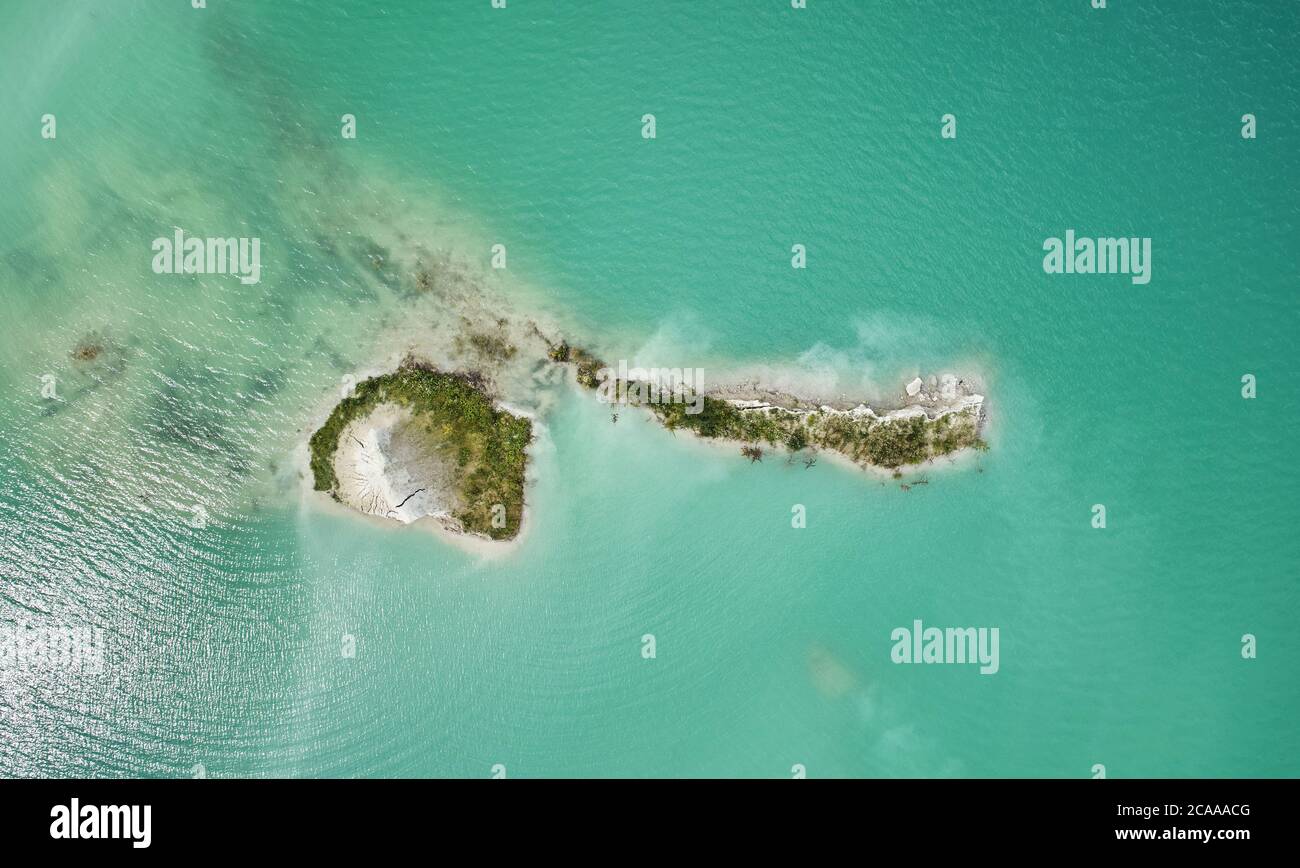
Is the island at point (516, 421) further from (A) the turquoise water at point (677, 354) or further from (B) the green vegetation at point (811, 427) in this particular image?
(A) the turquoise water at point (677, 354)

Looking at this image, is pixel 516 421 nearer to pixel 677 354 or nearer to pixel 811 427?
pixel 677 354

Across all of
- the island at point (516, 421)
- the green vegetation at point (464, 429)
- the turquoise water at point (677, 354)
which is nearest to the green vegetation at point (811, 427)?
the island at point (516, 421)

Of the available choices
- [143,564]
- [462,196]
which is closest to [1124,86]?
[462,196]

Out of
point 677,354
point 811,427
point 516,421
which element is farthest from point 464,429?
point 811,427

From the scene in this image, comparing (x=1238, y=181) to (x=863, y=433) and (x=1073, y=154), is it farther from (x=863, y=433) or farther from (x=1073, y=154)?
(x=863, y=433)

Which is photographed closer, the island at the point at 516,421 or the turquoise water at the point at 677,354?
the island at the point at 516,421

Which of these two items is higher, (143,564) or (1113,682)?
(143,564)
